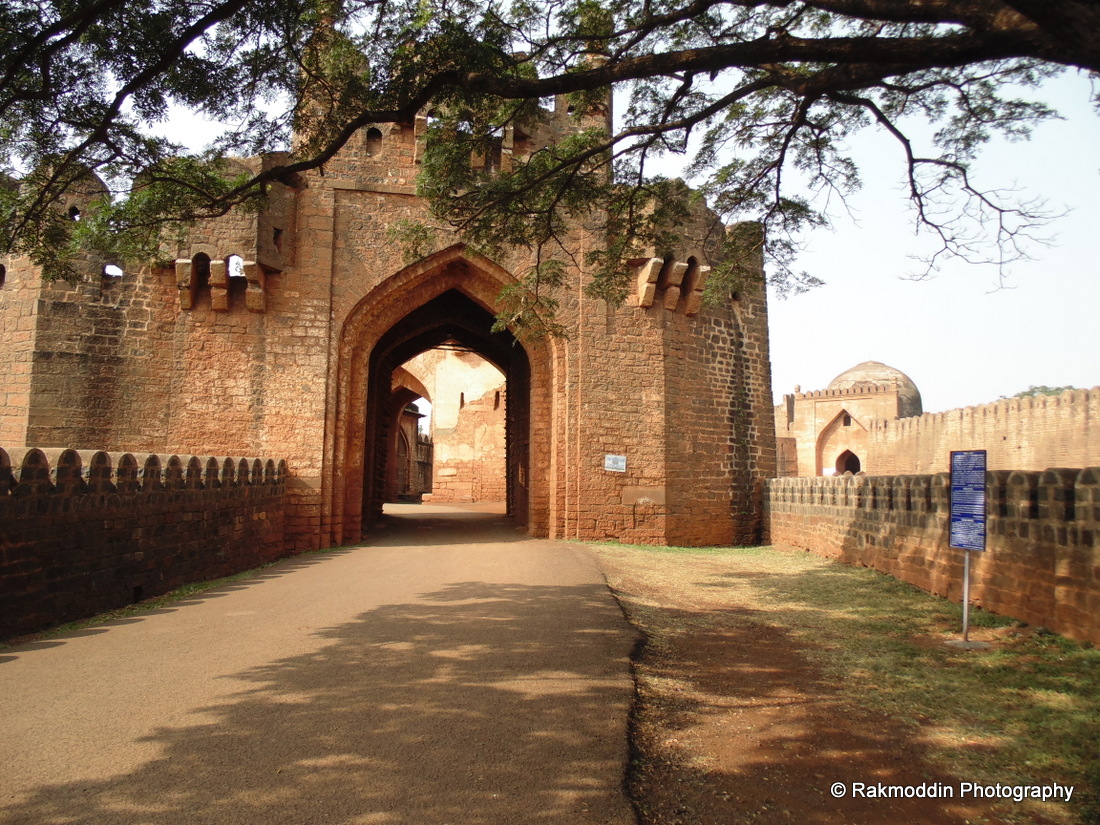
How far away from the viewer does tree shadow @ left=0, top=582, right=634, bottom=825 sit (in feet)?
8.13

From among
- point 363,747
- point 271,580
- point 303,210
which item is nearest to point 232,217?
point 303,210

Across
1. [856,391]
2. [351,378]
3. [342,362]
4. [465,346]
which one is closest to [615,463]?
[351,378]

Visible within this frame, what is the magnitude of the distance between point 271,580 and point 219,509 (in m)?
1.17

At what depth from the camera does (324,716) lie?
3322 mm

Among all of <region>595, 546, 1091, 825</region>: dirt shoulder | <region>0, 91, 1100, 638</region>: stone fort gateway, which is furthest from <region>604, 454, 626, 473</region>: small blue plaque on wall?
<region>595, 546, 1091, 825</region>: dirt shoulder

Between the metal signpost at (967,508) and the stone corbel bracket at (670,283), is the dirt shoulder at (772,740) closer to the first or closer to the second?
the metal signpost at (967,508)

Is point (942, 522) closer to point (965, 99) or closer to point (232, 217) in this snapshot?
point (965, 99)

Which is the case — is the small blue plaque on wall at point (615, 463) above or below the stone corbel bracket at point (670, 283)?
below

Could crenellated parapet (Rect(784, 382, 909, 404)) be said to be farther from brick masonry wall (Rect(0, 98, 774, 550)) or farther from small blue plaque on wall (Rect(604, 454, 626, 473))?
small blue plaque on wall (Rect(604, 454, 626, 473))

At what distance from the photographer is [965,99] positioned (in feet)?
19.8

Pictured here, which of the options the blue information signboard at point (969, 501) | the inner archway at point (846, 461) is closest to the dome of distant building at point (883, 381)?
the inner archway at point (846, 461)

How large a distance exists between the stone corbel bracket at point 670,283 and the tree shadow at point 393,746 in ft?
27.2

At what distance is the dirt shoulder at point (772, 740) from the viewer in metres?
2.75

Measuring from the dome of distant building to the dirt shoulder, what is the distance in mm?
34087
